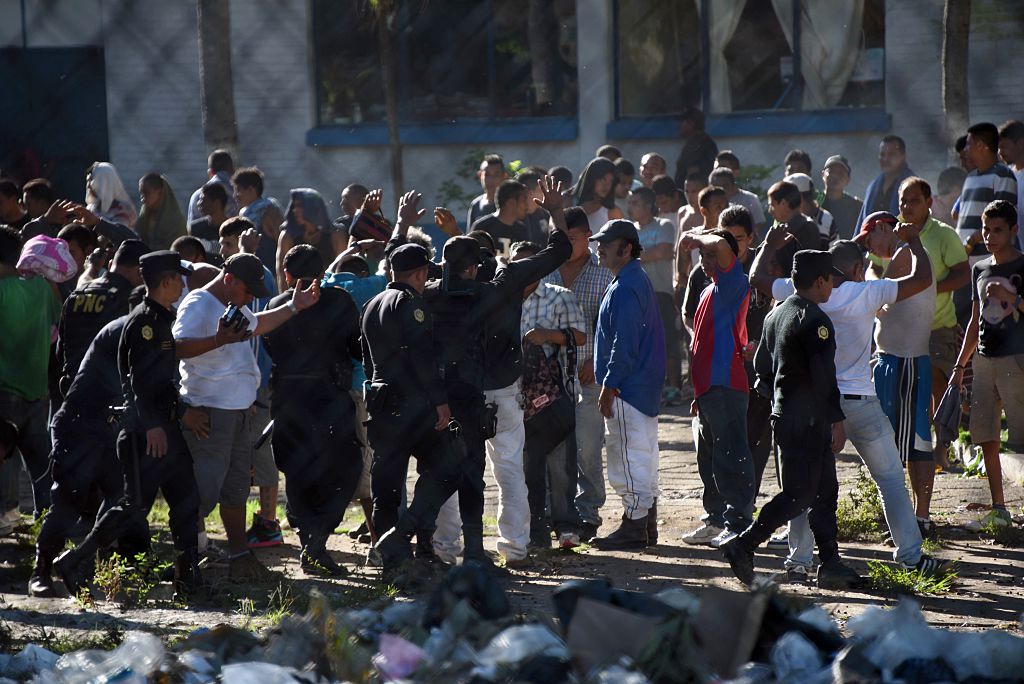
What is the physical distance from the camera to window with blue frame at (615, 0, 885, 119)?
13.8 metres

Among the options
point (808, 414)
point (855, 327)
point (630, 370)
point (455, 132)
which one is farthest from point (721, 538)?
point (455, 132)

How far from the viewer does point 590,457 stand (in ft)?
25.5

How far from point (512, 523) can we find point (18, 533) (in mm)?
3127

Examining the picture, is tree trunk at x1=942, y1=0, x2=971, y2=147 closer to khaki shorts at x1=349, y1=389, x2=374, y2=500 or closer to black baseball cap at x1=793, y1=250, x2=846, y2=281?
black baseball cap at x1=793, y1=250, x2=846, y2=281

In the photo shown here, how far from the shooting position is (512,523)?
720 centimetres

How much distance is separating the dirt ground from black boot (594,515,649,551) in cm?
11

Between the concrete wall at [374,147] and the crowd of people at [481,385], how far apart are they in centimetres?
396

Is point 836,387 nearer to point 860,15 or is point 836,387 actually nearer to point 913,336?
point 913,336

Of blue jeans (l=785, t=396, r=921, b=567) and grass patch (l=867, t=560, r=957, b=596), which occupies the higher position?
blue jeans (l=785, t=396, r=921, b=567)

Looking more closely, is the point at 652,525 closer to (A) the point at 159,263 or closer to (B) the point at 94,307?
(A) the point at 159,263

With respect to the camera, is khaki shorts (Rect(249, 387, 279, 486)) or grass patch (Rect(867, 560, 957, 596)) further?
khaki shorts (Rect(249, 387, 279, 486))

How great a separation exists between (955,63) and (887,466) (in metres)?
2.75

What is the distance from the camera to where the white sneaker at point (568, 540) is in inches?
296

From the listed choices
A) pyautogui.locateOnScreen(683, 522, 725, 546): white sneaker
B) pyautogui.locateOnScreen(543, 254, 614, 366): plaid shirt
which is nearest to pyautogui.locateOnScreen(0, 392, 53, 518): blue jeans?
pyautogui.locateOnScreen(543, 254, 614, 366): plaid shirt
